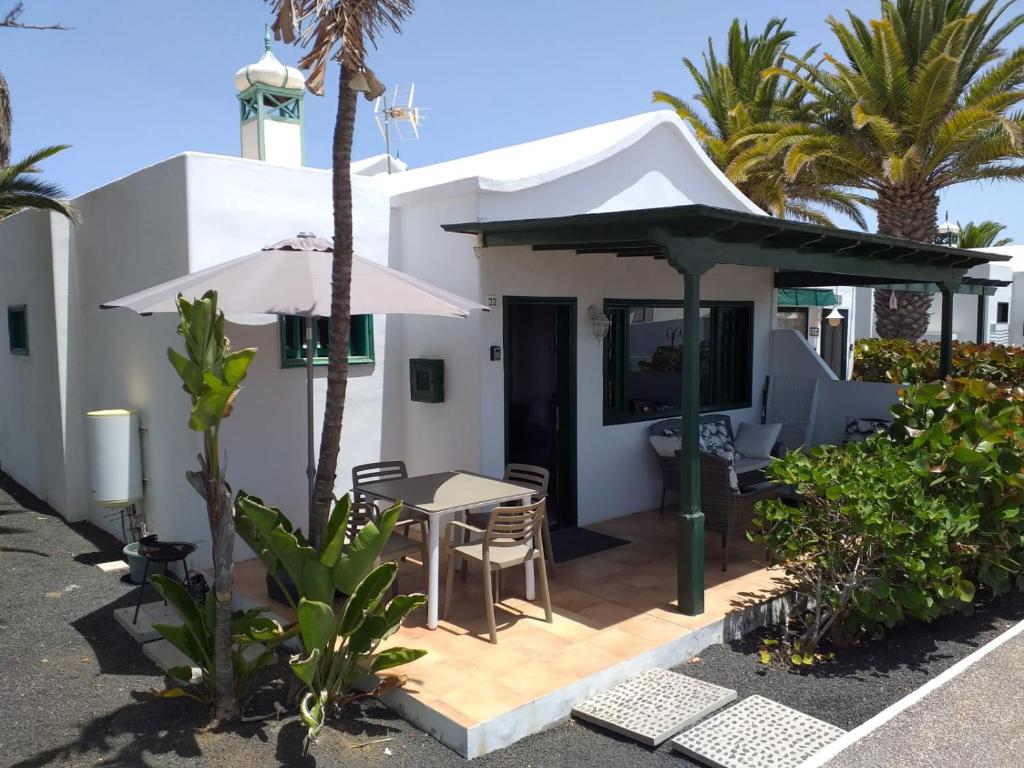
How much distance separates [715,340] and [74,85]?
9.02 m

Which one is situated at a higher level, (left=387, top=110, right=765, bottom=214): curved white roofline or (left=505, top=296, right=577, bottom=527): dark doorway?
(left=387, top=110, right=765, bottom=214): curved white roofline

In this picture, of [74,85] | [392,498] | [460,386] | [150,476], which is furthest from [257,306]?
[74,85]

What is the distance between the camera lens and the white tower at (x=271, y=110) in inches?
372

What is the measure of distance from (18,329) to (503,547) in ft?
27.0

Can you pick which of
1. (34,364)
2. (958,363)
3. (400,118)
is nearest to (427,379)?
(34,364)

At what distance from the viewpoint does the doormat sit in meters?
7.54

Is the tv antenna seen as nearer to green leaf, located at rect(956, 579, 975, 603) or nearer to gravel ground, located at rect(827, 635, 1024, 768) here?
green leaf, located at rect(956, 579, 975, 603)

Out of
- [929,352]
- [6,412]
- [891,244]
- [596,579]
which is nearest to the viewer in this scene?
[596,579]

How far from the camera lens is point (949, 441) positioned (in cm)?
631

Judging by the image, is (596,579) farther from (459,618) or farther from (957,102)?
(957,102)

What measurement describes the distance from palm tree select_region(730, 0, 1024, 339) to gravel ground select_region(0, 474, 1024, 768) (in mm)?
9541

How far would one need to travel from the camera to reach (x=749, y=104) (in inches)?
679

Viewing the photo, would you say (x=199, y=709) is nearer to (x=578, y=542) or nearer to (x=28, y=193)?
(x=578, y=542)

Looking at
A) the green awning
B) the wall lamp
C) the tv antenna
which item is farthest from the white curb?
the tv antenna
